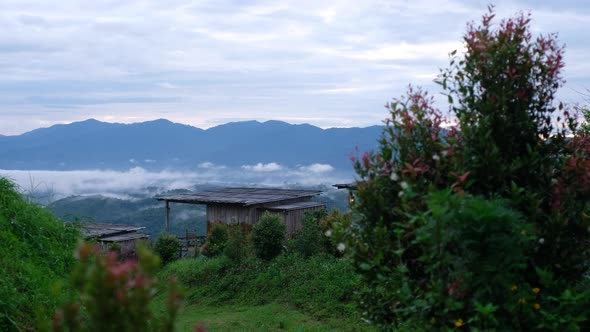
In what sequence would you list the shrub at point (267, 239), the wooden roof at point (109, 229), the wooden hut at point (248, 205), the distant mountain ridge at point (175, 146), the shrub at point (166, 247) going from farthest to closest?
the distant mountain ridge at point (175, 146)
the wooden roof at point (109, 229)
the wooden hut at point (248, 205)
the shrub at point (166, 247)
the shrub at point (267, 239)

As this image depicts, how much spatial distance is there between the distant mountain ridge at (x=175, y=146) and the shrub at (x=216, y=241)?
100441mm

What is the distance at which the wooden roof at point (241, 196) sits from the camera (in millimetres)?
26470

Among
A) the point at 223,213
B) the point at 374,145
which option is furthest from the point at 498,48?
the point at 223,213

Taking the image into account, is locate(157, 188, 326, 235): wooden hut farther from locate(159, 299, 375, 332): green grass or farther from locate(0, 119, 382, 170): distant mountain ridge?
locate(0, 119, 382, 170): distant mountain ridge

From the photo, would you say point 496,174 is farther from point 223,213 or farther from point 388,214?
point 223,213

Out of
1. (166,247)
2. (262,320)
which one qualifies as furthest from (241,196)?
(262,320)

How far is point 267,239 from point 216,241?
4.74m

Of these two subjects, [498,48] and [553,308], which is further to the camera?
A: [498,48]

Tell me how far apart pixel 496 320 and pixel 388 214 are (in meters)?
1.41

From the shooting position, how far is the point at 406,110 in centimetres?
559

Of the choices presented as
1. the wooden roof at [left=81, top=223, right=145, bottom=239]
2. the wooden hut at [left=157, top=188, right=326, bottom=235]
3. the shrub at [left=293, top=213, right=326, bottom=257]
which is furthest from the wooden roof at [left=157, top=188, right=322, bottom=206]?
the shrub at [left=293, top=213, right=326, bottom=257]

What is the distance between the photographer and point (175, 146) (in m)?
176

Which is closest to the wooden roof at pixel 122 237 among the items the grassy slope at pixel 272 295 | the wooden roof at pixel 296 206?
the grassy slope at pixel 272 295

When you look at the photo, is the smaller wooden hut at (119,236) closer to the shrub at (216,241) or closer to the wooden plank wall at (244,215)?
the wooden plank wall at (244,215)
